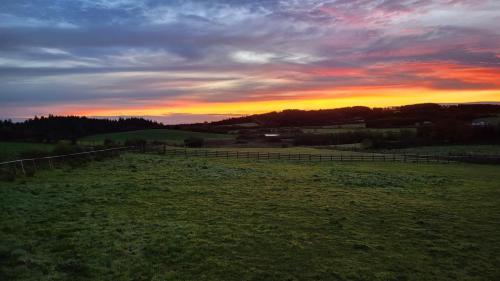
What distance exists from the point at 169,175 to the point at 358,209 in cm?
1557

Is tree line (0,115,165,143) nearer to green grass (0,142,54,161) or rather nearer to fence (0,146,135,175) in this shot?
green grass (0,142,54,161)

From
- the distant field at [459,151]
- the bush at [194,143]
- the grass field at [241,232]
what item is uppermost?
the bush at [194,143]

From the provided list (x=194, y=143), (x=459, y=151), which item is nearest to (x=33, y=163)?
(x=194, y=143)

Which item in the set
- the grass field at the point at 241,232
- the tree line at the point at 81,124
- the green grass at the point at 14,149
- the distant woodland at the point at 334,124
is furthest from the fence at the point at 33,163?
the tree line at the point at 81,124

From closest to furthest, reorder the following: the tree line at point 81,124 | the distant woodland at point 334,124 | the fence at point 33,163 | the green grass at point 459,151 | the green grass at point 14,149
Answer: the fence at point 33,163
the green grass at point 14,149
the green grass at point 459,151
the distant woodland at point 334,124
the tree line at point 81,124

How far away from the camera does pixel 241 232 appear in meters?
13.4

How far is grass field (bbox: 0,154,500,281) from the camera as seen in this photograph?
9781mm

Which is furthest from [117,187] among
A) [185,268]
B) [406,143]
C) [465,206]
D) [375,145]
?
[406,143]

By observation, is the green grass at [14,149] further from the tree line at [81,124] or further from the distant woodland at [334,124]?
the tree line at [81,124]

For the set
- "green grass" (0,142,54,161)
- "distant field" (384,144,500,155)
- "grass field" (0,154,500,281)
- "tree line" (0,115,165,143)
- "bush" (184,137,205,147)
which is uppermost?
"tree line" (0,115,165,143)

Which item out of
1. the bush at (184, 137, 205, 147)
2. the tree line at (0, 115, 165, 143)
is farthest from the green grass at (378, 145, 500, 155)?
the tree line at (0, 115, 165, 143)

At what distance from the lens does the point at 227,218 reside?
15500 mm

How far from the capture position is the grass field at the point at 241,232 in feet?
32.1

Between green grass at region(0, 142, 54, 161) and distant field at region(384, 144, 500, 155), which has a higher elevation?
green grass at region(0, 142, 54, 161)
